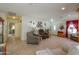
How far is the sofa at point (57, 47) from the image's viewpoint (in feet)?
4.51

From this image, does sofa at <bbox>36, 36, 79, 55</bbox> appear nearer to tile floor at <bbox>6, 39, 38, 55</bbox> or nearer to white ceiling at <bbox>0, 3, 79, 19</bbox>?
tile floor at <bbox>6, 39, 38, 55</bbox>

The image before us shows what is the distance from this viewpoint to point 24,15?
5.18 ft

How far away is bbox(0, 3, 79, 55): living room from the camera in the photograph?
1.46 meters

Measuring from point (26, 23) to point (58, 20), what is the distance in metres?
0.53

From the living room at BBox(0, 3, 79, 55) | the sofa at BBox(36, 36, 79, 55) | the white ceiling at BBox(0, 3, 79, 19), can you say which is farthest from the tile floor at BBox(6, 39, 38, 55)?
the white ceiling at BBox(0, 3, 79, 19)

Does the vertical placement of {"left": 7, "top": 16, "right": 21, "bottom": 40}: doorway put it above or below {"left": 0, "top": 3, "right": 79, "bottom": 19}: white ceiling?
below

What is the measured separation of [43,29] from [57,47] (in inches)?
14.1

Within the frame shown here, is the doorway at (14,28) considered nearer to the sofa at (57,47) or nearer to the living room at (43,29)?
the living room at (43,29)

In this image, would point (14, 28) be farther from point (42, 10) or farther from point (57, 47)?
point (57, 47)
